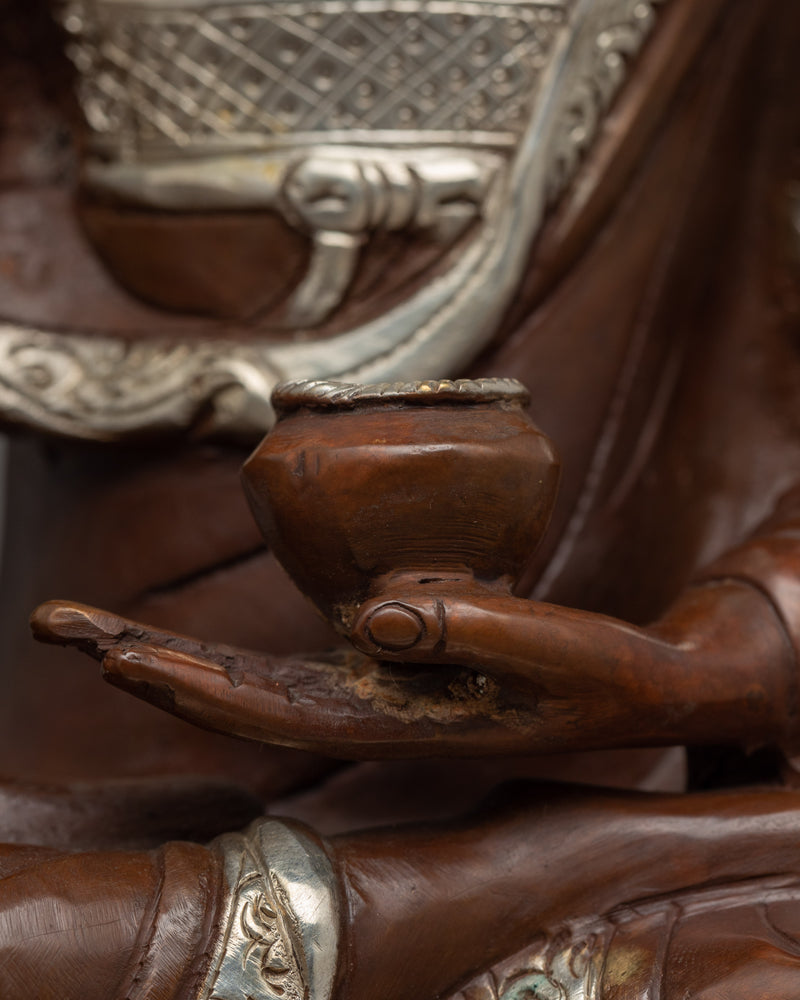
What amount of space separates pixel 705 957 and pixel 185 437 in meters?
0.47

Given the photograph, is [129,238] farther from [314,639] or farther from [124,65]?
[314,639]

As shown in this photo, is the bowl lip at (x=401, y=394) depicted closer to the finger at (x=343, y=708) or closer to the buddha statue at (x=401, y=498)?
the buddha statue at (x=401, y=498)

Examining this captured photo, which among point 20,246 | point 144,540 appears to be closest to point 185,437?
point 144,540

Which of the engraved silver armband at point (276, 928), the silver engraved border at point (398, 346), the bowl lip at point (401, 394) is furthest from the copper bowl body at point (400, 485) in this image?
the silver engraved border at point (398, 346)

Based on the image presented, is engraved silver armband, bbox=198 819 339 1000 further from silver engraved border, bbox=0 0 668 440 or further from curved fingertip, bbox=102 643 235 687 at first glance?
silver engraved border, bbox=0 0 668 440

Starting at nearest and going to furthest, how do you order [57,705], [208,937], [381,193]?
[208,937] < [381,193] < [57,705]

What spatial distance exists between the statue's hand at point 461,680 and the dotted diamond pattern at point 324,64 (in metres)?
0.38

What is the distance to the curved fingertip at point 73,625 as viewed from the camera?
60 cm

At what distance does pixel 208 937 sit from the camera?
63 centimetres

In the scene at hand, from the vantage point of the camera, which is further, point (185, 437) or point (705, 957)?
point (185, 437)

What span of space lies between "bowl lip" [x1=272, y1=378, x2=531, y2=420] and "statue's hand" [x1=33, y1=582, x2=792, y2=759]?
0.09m

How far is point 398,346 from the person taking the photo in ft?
2.93

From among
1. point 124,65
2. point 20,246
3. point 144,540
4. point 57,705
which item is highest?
point 124,65

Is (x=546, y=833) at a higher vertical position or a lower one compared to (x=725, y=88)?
lower
